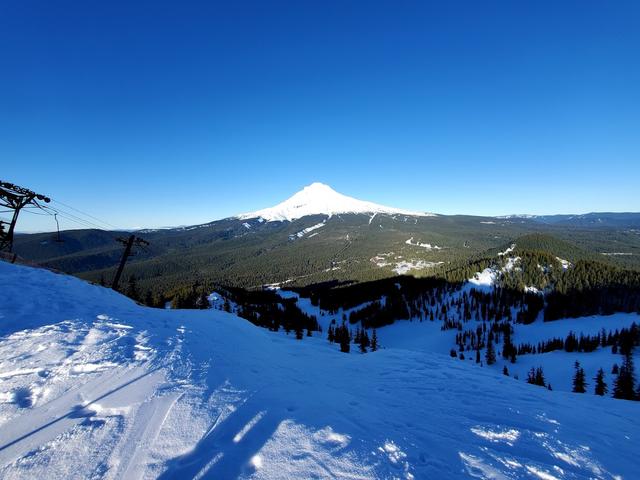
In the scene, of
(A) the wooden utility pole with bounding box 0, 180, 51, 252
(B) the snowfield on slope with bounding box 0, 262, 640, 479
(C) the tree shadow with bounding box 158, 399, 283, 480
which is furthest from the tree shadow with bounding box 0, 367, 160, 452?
(A) the wooden utility pole with bounding box 0, 180, 51, 252

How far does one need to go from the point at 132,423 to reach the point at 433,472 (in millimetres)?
5701

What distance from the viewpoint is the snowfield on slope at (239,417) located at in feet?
16.9

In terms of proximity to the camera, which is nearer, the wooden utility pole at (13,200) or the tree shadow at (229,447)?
the tree shadow at (229,447)

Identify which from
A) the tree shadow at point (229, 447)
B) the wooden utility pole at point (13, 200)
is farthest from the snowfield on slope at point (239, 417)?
the wooden utility pole at point (13, 200)

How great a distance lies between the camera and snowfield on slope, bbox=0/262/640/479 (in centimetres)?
514

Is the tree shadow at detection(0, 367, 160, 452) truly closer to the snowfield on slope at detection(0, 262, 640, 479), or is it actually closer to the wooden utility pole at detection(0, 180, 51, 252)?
the snowfield on slope at detection(0, 262, 640, 479)

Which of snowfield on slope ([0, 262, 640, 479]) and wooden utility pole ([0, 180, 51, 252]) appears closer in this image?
snowfield on slope ([0, 262, 640, 479])

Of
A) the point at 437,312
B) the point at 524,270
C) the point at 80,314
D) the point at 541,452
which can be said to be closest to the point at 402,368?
the point at 541,452

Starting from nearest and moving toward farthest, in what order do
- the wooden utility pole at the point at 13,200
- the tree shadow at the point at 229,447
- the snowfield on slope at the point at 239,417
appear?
the tree shadow at the point at 229,447 → the snowfield on slope at the point at 239,417 → the wooden utility pole at the point at 13,200

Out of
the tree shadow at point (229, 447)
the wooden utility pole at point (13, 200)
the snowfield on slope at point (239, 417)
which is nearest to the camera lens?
the tree shadow at point (229, 447)

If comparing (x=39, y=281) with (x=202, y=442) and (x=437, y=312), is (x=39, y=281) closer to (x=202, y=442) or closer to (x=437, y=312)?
(x=202, y=442)

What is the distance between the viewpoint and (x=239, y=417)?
22.0 ft

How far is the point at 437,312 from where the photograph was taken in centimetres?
16038

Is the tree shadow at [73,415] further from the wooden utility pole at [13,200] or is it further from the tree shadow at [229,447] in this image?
the wooden utility pole at [13,200]
